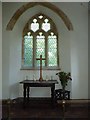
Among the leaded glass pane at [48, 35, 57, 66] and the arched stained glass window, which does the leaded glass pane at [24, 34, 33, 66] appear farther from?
the leaded glass pane at [48, 35, 57, 66]

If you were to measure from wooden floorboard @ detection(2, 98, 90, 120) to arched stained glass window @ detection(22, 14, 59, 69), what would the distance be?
4.46 ft

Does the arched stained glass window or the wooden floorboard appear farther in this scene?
the arched stained glass window

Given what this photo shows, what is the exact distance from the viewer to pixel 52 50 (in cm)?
802

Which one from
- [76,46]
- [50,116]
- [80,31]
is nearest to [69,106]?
[50,116]

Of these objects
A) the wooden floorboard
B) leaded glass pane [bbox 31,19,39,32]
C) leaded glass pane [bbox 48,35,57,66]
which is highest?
leaded glass pane [bbox 31,19,39,32]

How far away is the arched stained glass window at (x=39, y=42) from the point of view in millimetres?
7980

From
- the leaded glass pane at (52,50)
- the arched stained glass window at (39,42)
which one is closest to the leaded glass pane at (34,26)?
the arched stained glass window at (39,42)

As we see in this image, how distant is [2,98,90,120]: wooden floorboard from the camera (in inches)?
206

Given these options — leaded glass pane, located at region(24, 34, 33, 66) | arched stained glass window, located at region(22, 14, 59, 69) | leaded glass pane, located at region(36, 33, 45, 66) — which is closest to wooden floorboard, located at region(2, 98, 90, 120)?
arched stained glass window, located at region(22, 14, 59, 69)

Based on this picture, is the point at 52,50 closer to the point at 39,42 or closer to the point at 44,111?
the point at 39,42

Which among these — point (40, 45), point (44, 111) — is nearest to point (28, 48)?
point (40, 45)

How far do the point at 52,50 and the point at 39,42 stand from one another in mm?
518

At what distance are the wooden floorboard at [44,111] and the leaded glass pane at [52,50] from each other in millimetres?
1363

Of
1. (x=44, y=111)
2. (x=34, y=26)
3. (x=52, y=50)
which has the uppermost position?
(x=34, y=26)
